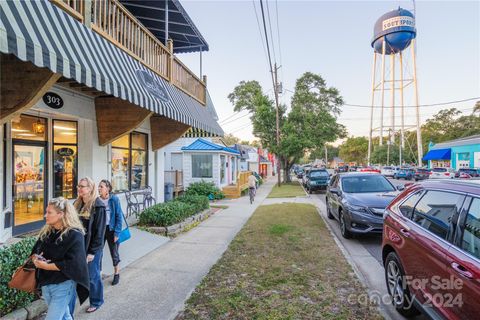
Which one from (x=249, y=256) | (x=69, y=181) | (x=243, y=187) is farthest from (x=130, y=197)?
(x=243, y=187)

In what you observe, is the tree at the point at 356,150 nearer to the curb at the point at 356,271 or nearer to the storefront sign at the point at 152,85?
the curb at the point at 356,271

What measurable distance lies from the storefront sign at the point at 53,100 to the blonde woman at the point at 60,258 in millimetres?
4171

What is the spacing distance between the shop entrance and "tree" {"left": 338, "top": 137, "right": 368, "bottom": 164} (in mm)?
98146

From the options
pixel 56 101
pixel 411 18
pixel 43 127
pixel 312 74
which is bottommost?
pixel 43 127

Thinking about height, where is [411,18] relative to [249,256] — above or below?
above

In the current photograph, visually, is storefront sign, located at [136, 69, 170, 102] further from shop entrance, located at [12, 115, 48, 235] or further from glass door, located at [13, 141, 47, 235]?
glass door, located at [13, 141, 47, 235]

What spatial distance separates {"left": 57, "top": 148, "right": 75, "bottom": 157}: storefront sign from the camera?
7017 millimetres

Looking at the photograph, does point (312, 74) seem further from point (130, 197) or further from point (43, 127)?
point (43, 127)

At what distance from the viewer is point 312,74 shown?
3173 centimetres

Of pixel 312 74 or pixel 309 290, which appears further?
pixel 312 74

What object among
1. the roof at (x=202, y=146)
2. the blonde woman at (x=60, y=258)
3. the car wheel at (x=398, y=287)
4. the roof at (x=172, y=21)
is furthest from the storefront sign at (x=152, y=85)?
the roof at (x=202, y=146)

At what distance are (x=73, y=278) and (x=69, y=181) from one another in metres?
5.19

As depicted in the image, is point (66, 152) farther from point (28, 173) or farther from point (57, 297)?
point (57, 297)

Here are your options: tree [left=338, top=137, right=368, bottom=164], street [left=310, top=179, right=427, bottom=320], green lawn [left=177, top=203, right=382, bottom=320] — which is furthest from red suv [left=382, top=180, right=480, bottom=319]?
tree [left=338, top=137, right=368, bottom=164]
